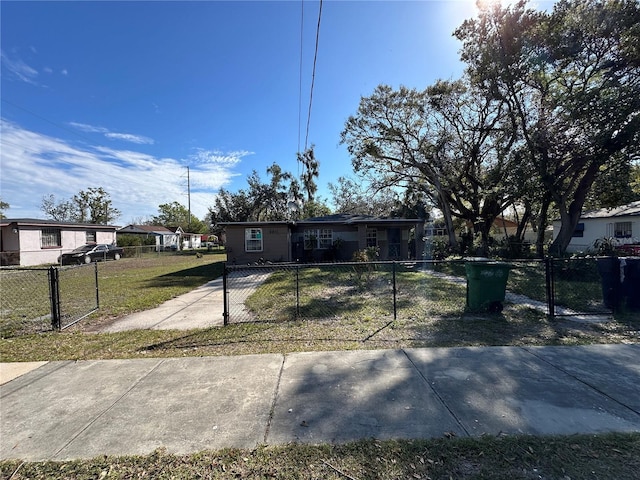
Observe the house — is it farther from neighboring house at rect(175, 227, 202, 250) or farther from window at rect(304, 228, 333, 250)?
neighboring house at rect(175, 227, 202, 250)

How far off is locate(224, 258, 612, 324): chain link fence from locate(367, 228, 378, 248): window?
6.11 meters

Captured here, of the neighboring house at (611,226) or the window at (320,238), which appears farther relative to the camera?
the neighboring house at (611,226)

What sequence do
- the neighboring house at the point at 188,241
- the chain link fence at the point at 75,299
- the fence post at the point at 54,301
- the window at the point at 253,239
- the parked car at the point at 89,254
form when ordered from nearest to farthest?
the fence post at the point at 54,301, the chain link fence at the point at 75,299, the window at the point at 253,239, the parked car at the point at 89,254, the neighboring house at the point at 188,241

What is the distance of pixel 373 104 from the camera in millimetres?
21031

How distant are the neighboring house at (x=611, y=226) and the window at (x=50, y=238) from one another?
37.4m

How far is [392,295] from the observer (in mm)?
8703

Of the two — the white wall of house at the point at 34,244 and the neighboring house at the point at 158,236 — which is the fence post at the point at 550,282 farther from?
the neighboring house at the point at 158,236

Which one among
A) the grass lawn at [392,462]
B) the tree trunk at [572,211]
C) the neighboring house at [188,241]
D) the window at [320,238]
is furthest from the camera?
the neighboring house at [188,241]

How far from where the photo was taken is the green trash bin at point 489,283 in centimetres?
659

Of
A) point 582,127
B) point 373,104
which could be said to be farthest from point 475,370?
point 373,104

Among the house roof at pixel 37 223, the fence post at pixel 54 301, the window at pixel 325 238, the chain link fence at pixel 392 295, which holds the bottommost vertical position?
the chain link fence at pixel 392 295

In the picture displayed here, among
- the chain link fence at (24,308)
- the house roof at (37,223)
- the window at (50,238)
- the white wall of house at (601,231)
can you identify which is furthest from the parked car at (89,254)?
the white wall of house at (601,231)

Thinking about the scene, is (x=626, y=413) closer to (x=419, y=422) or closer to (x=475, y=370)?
(x=475, y=370)

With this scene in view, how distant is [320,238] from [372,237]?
3211mm
